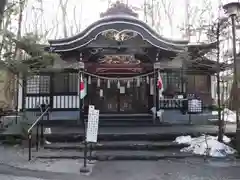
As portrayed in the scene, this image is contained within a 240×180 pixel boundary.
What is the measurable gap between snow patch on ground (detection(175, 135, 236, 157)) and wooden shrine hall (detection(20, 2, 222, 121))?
4353 millimetres

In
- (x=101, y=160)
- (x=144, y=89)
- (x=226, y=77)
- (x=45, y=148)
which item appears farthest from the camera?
(x=144, y=89)

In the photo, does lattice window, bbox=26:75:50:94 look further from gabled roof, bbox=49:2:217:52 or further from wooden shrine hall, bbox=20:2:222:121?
gabled roof, bbox=49:2:217:52

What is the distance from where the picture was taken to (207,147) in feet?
31.2

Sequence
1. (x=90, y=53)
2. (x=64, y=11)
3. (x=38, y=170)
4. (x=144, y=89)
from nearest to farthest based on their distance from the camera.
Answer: (x=38, y=170), (x=90, y=53), (x=144, y=89), (x=64, y=11)

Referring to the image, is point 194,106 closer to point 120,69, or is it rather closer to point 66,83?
point 120,69

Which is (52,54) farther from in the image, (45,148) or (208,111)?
(208,111)

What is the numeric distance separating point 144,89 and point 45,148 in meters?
7.46

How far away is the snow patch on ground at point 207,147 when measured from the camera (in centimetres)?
928

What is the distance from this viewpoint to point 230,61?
11617 millimetres

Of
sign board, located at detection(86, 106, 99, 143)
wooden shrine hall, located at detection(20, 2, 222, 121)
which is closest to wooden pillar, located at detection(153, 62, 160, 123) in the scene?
wooden shrine hall, located at detection(20, 2, 222, 121)

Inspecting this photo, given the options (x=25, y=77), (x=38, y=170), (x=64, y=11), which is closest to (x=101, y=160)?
(x=38, y=170)

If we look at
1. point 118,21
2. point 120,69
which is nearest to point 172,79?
point 120,69

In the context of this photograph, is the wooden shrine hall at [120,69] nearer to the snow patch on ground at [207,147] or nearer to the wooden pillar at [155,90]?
the wooden pillar at [155,90]

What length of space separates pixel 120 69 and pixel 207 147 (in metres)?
6.95
